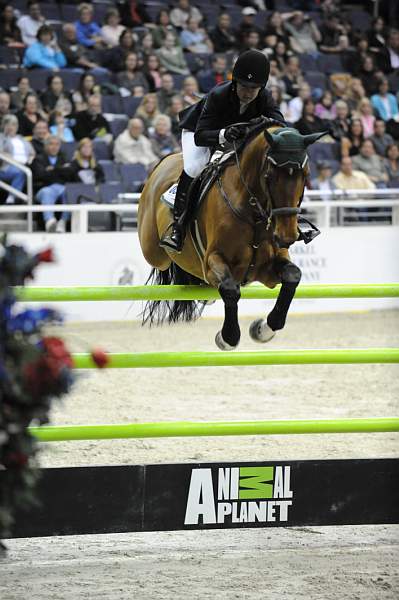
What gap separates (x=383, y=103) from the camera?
1546cm

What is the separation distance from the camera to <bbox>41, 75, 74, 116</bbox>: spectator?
12.7 meters

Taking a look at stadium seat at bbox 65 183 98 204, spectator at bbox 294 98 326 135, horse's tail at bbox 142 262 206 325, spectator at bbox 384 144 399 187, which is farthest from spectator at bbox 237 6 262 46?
horse's tail at bbox 142 262 206 325

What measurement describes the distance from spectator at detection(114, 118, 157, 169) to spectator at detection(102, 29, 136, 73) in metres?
1.63

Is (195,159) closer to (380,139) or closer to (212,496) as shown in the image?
(212,496)

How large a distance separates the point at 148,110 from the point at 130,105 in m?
0.47

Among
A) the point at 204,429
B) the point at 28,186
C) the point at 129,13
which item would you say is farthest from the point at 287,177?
→ the point at 129,13

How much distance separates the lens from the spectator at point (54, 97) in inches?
500

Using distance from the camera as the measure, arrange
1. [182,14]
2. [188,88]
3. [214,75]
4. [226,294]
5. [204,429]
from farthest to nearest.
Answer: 1. [182,14]
2. [214,75]
3. [188,88]
4. [226,294]
5. [204,429]

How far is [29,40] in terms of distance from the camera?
13.8 m

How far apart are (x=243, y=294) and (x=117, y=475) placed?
0.99 m

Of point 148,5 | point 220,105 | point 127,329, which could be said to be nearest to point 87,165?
point 127,329

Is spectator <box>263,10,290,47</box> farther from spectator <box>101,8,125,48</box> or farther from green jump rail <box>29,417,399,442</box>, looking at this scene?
green jump rail <box>29,417,399,442</box>

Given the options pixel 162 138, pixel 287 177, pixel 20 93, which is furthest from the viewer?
pixel 162 138

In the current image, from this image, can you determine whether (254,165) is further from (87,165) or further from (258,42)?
(258,42)
